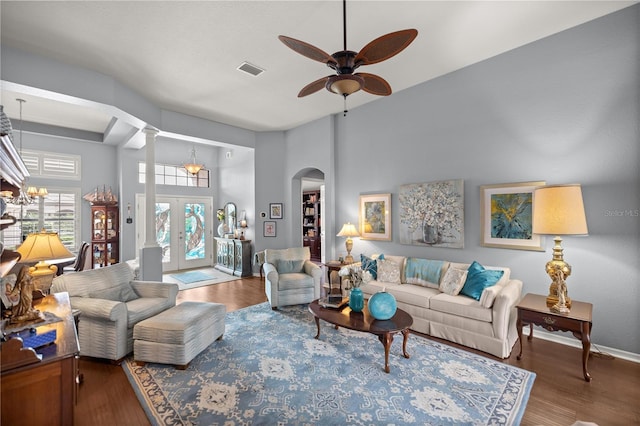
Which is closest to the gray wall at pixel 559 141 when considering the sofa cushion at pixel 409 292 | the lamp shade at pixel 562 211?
the lamp shade at pixel 562 211

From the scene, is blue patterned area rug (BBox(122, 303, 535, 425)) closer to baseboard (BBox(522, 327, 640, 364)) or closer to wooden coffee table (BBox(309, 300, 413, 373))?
wooden coffee table (BBox(309, 300, 413, 373))

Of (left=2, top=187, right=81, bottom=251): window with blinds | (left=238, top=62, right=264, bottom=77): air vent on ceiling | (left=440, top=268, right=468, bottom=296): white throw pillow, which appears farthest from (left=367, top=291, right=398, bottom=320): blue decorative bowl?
(left=2, top=187, right=81, bottom=251): window with blinds

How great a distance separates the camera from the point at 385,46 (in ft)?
6.88

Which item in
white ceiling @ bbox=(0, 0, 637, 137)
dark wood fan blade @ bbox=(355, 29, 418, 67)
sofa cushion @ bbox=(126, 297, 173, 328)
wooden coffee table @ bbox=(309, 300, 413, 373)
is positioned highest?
white ceiling @ bbox=(0, 0, 637, 137)

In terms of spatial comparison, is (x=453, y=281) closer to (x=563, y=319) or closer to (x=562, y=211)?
(x=563, y=319)

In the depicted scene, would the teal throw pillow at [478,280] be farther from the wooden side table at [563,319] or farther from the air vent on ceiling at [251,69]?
the air vent on ceiling at [251,69]

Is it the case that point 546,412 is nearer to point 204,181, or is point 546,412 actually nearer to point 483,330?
point 483,330

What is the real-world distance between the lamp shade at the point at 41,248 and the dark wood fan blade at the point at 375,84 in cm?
287

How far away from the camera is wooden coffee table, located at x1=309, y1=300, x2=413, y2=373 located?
2.63 metres

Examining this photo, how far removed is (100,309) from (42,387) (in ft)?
4.68

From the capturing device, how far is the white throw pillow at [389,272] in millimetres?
4086

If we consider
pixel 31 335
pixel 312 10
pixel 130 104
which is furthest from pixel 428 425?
pixel 130 104

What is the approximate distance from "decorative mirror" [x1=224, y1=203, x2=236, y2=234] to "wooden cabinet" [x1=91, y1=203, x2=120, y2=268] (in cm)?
257

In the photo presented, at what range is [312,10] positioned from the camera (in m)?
2.78
